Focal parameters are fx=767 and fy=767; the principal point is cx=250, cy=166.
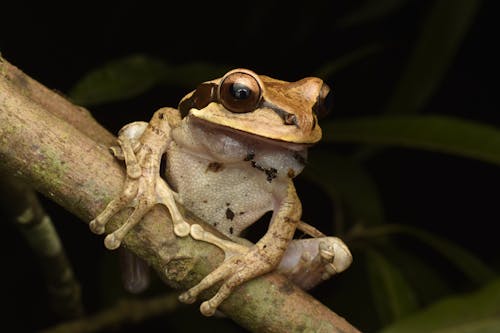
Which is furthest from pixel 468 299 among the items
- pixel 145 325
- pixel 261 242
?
pixel 145 325

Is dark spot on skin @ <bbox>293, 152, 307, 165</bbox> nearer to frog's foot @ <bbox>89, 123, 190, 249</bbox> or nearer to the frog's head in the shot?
the frog's head

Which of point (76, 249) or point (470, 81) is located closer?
point (76, 249)

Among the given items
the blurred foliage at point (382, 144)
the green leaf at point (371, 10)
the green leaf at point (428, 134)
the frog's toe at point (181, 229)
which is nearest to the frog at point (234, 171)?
the frog's toe at point (181, 229)

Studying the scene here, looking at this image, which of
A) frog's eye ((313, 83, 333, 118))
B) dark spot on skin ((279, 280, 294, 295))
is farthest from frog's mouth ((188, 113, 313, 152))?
dark spot on skin ((279, 280, 294, 295))

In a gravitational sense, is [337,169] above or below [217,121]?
below

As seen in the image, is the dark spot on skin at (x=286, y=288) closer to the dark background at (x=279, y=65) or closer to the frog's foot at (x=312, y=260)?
the frog's foot at (x=312, y=260)

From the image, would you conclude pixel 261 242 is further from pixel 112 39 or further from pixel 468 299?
pixel 112 39
